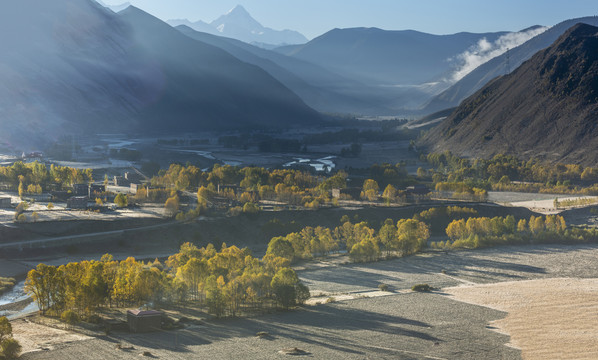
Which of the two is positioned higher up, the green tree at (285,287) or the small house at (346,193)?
the small house at (346,193)

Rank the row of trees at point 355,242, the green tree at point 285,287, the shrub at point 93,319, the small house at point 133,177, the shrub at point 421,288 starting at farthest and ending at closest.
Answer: the small house at point 133,177
the row of trees at point 355,242
the shrub at point 421,288
the green tree at point 285,287
the shrub at point 93,319

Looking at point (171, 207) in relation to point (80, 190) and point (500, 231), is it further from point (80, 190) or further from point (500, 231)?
point (500, 231)

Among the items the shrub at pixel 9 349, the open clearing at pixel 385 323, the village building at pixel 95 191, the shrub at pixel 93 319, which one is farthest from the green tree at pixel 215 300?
the village building at pixel 95 191

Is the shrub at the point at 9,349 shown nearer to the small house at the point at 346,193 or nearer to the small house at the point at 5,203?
the small house at the point at 5,203

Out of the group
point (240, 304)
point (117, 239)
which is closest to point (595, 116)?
point (117, 239)

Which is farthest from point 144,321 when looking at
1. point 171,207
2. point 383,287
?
point 171,207

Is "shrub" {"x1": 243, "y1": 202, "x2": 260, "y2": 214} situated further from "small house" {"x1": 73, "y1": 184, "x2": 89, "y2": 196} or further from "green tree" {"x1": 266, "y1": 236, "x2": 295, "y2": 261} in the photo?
"small house" {"x1": 73, "y1": 184, "x2": 89, "y2": 196}

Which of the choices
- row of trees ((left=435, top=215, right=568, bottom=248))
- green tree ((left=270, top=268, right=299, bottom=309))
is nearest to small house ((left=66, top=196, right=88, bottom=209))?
row of trees ((left=435, top=215, right=568, bottom=248))
